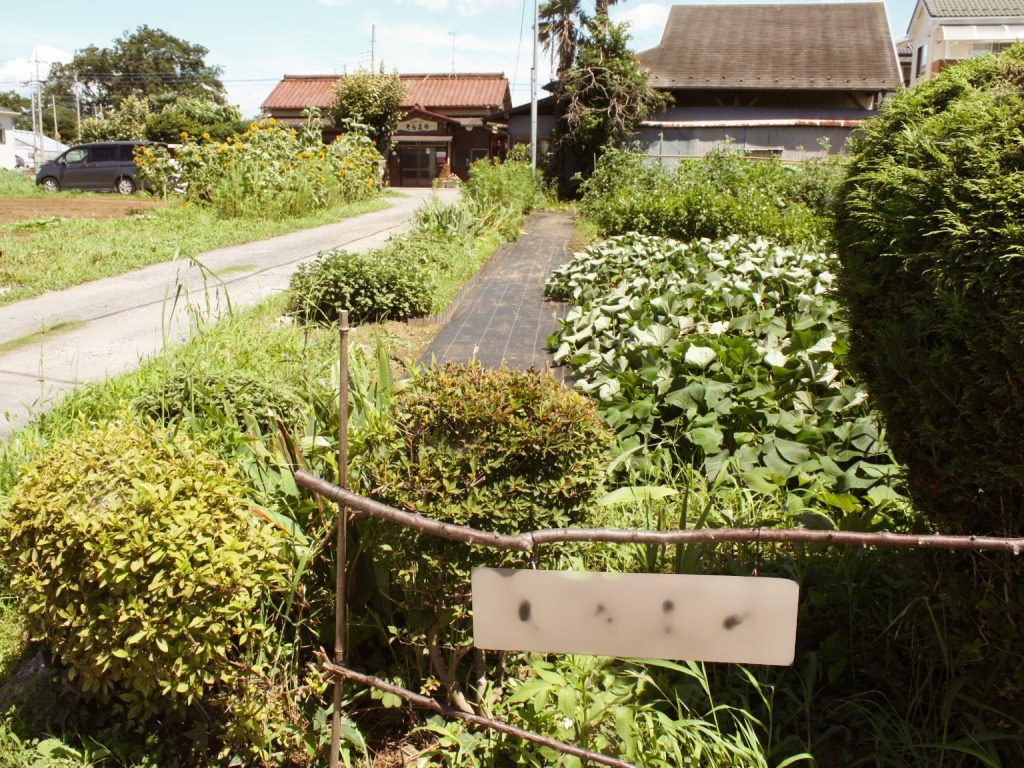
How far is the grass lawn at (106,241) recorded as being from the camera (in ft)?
30.3

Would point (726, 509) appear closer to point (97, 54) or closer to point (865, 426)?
point (865, 426)

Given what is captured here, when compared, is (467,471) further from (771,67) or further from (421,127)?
(421,127)

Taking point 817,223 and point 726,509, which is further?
point 817,223

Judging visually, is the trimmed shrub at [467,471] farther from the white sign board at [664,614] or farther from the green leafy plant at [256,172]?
the green leafy plant at [256,172]

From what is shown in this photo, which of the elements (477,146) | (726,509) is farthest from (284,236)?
(477,146)

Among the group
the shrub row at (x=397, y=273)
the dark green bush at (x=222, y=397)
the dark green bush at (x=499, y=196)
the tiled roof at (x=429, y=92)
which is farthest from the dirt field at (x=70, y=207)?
the tiled roof at (x=429, y=92)

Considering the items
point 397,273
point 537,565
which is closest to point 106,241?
point 397,273

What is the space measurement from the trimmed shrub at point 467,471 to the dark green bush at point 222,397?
1.44 meters

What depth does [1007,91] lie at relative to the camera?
227 cm

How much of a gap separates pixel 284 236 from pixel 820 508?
11418mm

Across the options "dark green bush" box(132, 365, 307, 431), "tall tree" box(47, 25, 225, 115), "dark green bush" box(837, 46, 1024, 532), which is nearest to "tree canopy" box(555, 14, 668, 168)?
"dark green bush" box(132, 365, 307, 431)

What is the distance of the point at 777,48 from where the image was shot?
28812 millimetres

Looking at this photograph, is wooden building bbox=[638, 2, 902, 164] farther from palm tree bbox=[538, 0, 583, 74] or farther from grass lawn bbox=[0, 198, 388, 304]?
grass lawn bbox=[0, 198, 388, 304]

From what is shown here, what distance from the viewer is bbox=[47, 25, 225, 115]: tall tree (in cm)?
8450
